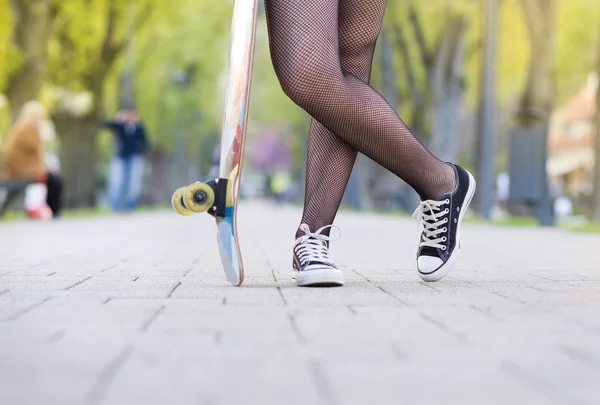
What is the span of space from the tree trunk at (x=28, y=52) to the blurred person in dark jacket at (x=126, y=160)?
179 centimetres

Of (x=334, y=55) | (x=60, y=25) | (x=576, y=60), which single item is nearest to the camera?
(x=334, y=55)

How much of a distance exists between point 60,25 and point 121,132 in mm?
5130

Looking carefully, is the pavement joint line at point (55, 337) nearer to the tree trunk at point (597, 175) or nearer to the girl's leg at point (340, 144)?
the girl's leg at point (340, 144)

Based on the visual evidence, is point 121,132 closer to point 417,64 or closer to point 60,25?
point 60,25

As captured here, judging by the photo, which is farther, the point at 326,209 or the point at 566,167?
the point at 566,167

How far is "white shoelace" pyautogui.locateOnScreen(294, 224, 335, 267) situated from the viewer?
4.46 metres

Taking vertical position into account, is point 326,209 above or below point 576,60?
below

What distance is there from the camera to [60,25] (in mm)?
24688

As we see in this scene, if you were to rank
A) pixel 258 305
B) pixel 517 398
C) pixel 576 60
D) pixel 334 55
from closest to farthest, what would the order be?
pixel 517 398 → pixel 258 305 → pixel 334 55 → pixel 576 60

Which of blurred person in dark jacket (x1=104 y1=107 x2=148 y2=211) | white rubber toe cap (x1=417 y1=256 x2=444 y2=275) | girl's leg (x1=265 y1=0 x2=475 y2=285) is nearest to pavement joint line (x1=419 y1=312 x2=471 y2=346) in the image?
girl's leg (x1=265 y1=0 x2=475 y2=285)

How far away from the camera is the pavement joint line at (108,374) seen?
2.16 meters

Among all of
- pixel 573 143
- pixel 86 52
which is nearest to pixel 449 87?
pixel 86 52

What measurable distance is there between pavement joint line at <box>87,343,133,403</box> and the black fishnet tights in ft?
6.15

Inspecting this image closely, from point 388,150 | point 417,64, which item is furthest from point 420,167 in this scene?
point 417,64
